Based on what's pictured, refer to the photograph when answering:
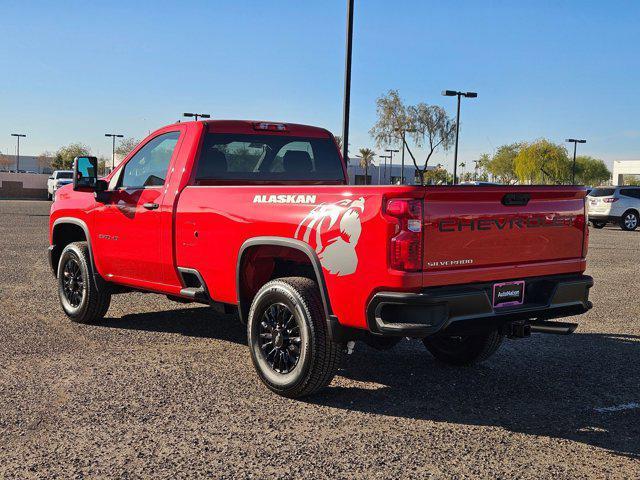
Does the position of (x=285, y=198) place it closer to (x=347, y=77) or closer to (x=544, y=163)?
(x=347, y=77)

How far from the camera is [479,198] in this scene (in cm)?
473

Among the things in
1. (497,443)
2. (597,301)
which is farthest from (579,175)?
(497,443)

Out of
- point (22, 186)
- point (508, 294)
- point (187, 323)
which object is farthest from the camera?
point (22, 186)

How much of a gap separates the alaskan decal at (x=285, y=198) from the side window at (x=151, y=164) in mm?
1496

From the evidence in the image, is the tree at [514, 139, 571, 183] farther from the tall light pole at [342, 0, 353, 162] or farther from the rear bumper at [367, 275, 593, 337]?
the rear bumper at [367, 275, 593, 337]

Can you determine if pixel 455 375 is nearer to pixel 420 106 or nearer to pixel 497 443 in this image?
pixel 497 443

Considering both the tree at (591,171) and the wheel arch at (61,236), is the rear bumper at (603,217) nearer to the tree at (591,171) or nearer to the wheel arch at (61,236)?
the wheel arch at (61,236)

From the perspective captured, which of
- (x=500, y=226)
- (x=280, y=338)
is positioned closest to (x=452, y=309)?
(x=500, y=226)

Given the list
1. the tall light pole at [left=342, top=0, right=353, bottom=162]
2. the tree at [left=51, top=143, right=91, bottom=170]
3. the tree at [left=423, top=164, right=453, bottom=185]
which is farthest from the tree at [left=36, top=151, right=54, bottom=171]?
the tall light pole at [left=342, top=0, right=353, bottom=162]

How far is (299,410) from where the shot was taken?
4887mm

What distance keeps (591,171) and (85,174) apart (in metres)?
104

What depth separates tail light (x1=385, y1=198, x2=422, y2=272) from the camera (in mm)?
4414

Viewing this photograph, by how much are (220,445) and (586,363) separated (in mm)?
3507

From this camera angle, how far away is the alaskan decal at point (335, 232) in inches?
182
